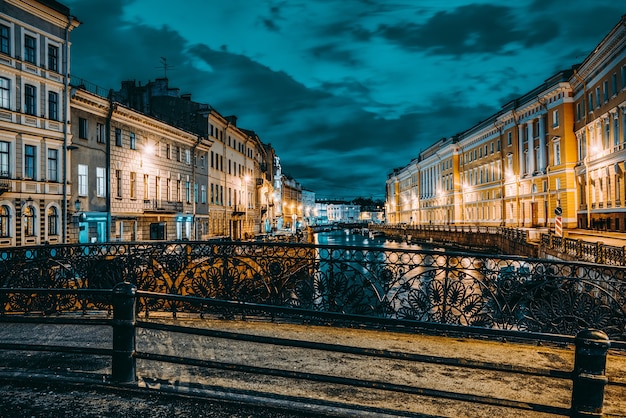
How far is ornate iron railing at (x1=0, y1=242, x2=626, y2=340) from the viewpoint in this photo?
7.23 meters

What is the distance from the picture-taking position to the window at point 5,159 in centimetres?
2530

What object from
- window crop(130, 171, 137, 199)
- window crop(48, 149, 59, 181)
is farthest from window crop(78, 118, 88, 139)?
window crop(130, 171, 137, 199)

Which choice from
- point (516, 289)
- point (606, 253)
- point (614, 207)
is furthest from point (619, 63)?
point (516, 289)

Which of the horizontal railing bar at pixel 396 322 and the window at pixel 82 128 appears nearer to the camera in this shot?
the horizontal railing bar at pixel 396 322

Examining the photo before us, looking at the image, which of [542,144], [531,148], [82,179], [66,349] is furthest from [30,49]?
[531,148]

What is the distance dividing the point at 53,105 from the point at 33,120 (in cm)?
170

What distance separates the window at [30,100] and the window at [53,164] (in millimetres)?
2340

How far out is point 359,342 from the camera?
283 inches

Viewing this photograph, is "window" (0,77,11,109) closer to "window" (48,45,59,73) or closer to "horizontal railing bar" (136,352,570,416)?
"window" (48,45,59,73)

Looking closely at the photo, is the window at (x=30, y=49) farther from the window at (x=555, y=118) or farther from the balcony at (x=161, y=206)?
the window at (x=555, y=118)

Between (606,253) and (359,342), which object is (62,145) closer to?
(359,342)

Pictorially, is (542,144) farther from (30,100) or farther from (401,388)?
(401,388)

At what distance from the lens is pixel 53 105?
2794 cm

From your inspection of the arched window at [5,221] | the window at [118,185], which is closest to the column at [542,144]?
the window at [118,185]
